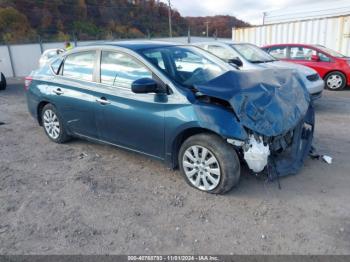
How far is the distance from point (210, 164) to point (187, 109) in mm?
654

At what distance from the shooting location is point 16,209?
3.37 meters

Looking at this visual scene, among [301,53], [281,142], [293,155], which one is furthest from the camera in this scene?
[301,53]

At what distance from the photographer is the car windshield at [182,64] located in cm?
379

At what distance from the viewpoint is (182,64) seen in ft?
14.1

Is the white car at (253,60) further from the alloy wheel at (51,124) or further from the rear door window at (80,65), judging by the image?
the alloy wheel at (51,124)

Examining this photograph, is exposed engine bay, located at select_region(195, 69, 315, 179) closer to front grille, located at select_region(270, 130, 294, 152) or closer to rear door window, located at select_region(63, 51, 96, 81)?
front grille, located at select_region(270, 130, 294, 152)

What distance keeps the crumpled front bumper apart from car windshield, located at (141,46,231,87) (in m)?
1.23

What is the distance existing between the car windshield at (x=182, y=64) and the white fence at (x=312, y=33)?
8935 mm

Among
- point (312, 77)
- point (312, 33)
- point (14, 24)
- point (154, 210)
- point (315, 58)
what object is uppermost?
point (14, 24)

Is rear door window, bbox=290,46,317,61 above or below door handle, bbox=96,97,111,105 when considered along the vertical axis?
above

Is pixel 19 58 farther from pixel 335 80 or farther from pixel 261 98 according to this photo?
pixel 261 98

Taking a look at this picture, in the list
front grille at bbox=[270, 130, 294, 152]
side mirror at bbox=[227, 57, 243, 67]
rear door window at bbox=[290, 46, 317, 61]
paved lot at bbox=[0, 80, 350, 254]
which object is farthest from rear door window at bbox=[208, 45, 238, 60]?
front grille at bbox=[270, 130, 294, 152]

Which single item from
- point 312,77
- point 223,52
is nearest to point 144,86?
point 223,52

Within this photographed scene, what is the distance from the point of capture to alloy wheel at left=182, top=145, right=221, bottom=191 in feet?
11.1
